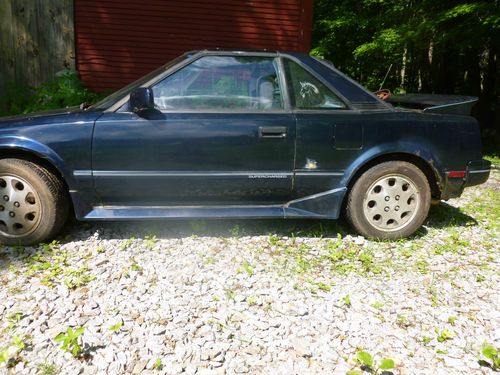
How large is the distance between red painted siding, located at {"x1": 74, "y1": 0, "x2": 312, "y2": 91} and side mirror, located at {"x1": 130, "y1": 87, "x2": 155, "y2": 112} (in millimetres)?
5569

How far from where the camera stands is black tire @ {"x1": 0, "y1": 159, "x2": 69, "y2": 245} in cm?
302

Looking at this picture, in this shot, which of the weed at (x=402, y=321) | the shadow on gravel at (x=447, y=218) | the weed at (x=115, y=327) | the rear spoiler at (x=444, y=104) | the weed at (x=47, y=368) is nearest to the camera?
the weed at (x=47, y=368)

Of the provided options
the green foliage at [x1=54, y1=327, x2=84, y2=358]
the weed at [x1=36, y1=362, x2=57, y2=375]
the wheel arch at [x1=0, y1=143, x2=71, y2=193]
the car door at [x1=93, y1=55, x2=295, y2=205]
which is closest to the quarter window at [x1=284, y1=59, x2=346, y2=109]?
the car door at [x1=93, y1=55, x2=295, y2=205]

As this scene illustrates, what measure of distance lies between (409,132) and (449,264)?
1125 mm

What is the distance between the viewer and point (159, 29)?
7.96m

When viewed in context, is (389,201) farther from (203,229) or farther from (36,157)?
(36,157)

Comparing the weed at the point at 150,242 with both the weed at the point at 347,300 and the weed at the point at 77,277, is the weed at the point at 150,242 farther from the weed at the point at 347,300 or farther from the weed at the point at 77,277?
the weed at the point at 347,300

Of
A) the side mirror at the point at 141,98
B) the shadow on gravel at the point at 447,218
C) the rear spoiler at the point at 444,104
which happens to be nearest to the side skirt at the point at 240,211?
the side mirror at the point at 141,98

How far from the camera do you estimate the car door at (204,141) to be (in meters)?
3.05

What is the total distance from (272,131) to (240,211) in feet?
2.32

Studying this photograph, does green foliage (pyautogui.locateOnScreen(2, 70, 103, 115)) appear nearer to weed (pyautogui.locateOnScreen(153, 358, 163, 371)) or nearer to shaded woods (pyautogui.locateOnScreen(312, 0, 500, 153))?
weed (pyautogui.locateOnScreen(153, 358, 163, 371))

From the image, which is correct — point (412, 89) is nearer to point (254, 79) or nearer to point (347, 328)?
point (254, 79)

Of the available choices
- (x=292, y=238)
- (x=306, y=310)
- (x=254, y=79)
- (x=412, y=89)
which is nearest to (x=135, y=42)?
(x=254, y=79)

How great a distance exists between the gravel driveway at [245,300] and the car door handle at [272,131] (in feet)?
3.01
